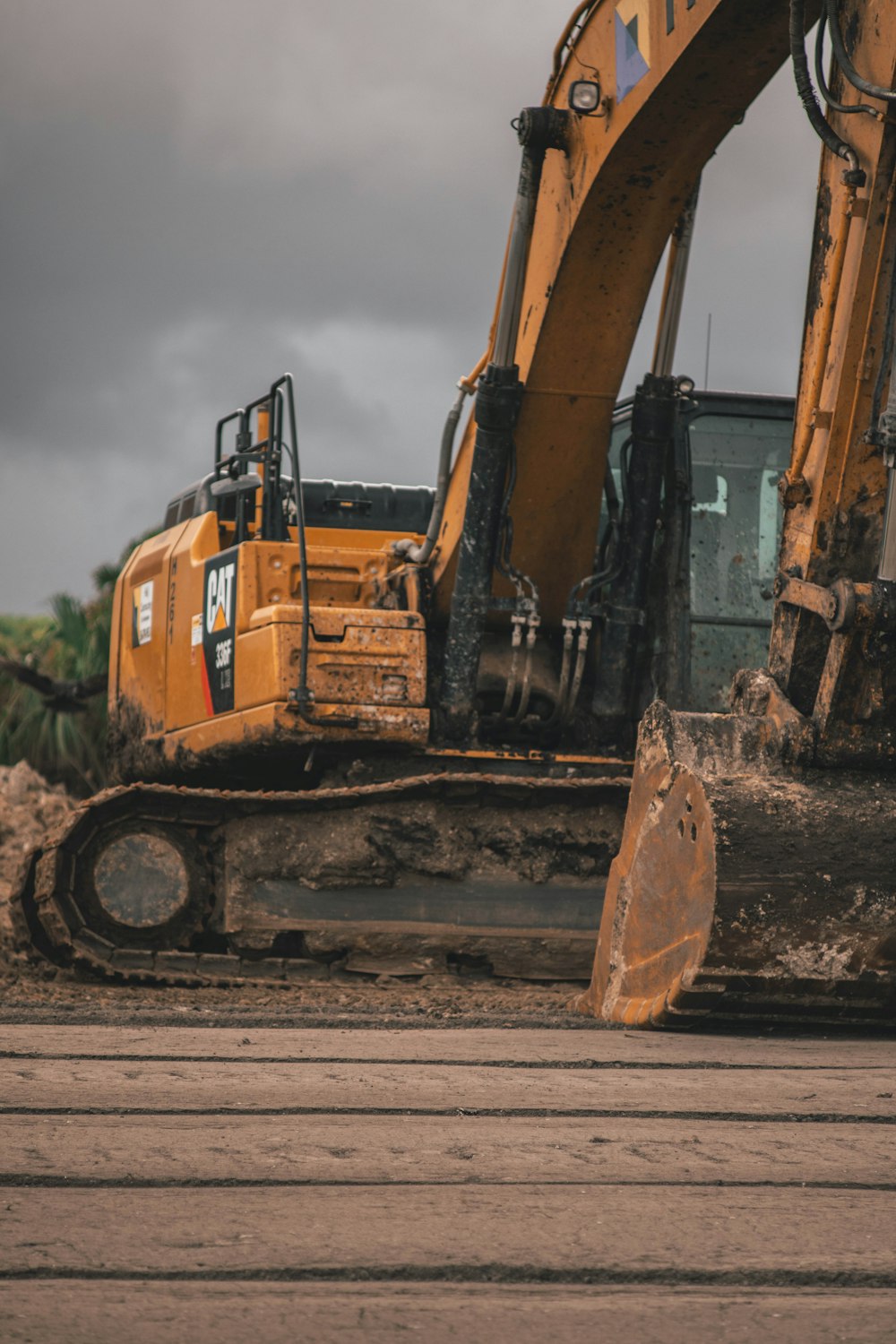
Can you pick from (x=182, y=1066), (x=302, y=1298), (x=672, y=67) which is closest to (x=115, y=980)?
(x=182, y=1066)

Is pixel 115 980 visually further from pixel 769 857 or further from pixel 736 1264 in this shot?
pixel 736 1264

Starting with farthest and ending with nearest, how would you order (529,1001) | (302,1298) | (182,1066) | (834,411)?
1. (529,1001)
2. (834,411)
3. (182,1066)
4. (302,1298)

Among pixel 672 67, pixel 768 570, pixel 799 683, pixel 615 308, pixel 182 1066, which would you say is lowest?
pixel 182 1066

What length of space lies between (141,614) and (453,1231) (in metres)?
6.81

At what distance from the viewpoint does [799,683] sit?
192 inches

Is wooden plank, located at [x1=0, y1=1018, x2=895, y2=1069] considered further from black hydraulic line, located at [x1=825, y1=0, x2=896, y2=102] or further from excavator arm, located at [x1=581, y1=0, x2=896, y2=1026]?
black hydraulic line, located at [x1=825, y1=0, x2=896, y2=102]

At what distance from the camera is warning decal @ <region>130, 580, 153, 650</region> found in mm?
8648

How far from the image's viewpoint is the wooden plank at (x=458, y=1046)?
147 inches

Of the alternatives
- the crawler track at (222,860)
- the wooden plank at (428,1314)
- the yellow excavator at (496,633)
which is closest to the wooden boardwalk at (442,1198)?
the wooden plank at (428,1314)

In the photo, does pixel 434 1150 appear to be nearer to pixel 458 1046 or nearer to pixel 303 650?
pixel 458 1046

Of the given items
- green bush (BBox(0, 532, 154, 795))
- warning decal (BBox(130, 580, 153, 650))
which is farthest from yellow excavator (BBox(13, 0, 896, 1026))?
green bush (BBox(0, 532, 154, 795))

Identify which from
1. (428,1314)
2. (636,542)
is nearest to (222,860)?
(636,542)

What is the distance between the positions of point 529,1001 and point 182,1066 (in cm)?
282

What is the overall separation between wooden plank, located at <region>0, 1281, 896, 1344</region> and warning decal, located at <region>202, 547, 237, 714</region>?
5414mm
